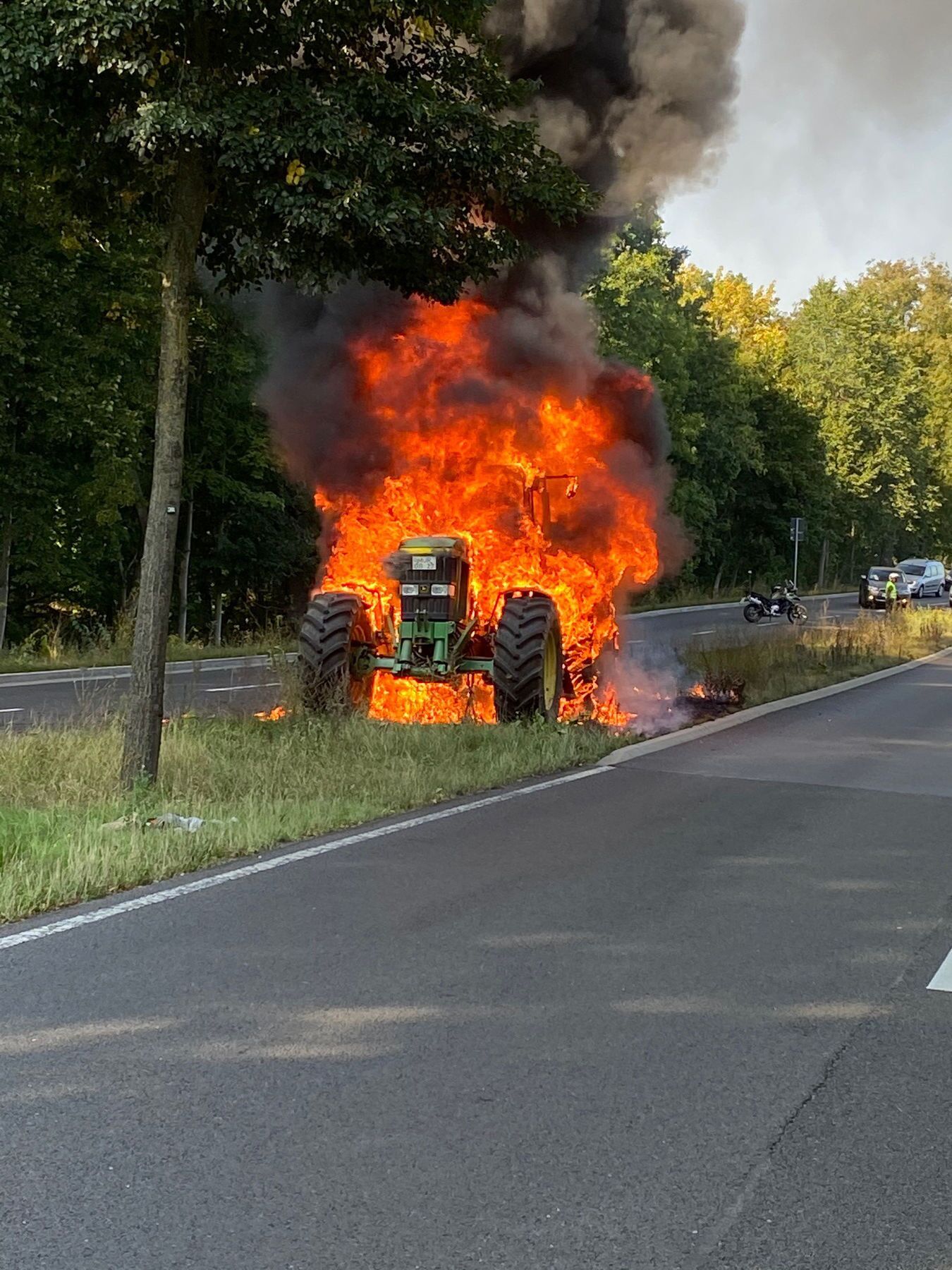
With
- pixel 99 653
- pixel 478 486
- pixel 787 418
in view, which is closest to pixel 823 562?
pixel 787 418

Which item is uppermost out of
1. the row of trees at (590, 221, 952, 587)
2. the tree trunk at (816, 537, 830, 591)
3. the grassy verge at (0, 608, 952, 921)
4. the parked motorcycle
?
the row of trees at (590, 221, 952, 587)

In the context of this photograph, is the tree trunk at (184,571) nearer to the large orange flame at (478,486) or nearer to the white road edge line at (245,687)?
the white road edge line at (245,687)

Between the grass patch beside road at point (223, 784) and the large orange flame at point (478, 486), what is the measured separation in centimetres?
227

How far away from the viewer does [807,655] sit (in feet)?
70.1

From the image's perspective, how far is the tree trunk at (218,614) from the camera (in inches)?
1226

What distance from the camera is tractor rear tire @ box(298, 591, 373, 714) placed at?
491 inches

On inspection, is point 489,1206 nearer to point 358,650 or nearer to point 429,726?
point 429,726

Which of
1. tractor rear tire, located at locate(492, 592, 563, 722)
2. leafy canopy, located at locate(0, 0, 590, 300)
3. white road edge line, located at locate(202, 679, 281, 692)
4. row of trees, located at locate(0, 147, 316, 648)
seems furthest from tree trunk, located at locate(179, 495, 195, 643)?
leafy canopy, located at locate(0, 0, 590, 300)

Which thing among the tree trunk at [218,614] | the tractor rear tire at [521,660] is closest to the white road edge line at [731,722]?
the tractor rear tire at [521,660]

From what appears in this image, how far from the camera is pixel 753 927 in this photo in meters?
5.93

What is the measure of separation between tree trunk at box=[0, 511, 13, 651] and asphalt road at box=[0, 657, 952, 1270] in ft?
56.5

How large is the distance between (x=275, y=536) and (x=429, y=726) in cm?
2212

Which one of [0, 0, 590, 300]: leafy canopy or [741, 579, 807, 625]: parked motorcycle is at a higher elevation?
[0, 0, 590, 300]: leafy canopy

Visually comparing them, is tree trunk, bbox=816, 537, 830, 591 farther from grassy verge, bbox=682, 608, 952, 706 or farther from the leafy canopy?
the leafy canopy
